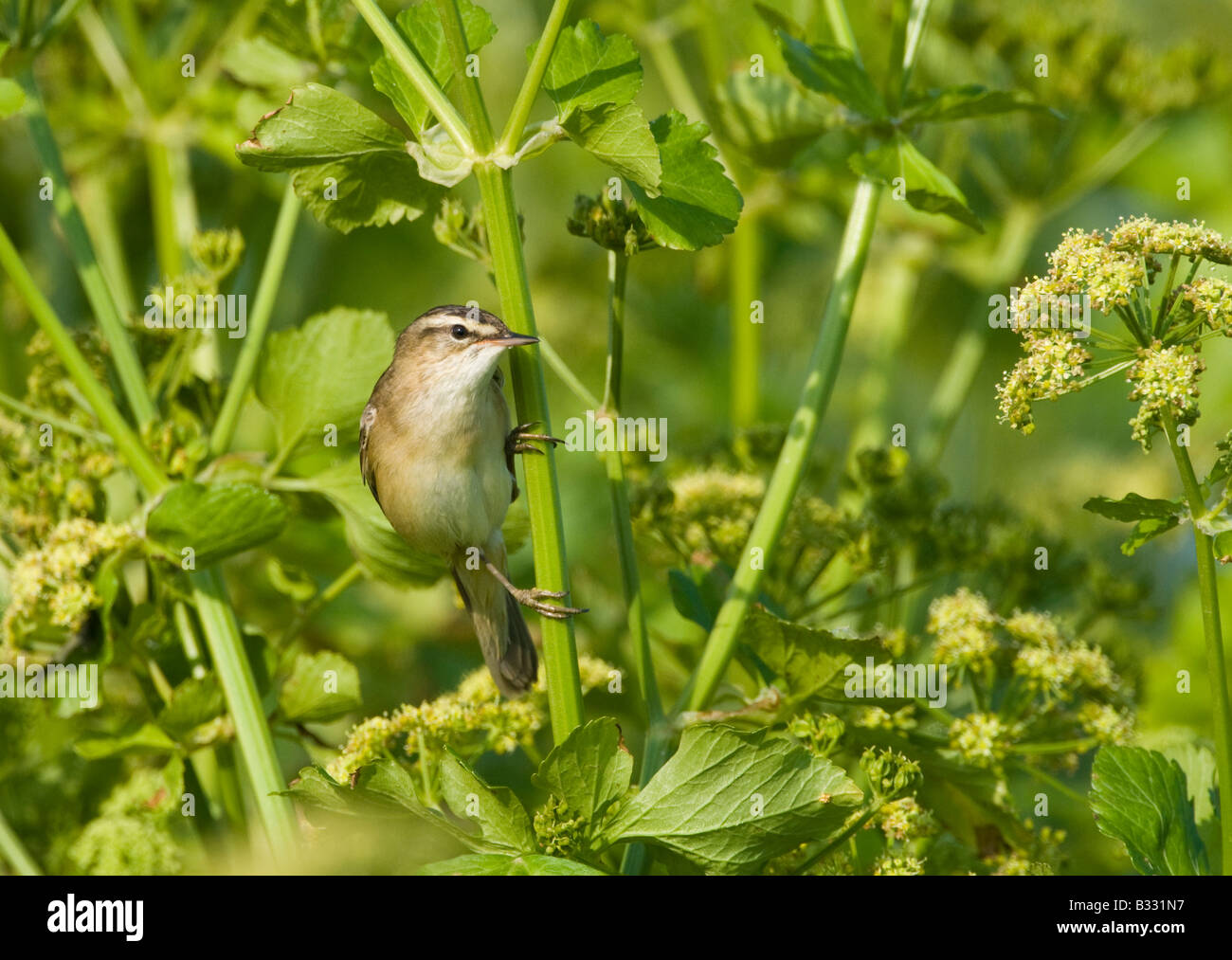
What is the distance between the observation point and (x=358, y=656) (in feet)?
10.9

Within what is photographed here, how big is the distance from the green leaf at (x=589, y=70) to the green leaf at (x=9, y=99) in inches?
33.9

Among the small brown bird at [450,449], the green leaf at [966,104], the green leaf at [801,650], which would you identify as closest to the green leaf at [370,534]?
the small brown bird at [450,449]

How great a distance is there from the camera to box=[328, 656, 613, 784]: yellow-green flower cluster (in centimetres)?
197

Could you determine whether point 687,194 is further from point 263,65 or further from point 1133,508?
point 263,65

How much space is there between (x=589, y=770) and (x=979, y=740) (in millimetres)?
752

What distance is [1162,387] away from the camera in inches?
64.1

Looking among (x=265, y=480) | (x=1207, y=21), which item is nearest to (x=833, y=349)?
(x=265, y=480)

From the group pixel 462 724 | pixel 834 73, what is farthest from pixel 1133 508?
pixel 462 724

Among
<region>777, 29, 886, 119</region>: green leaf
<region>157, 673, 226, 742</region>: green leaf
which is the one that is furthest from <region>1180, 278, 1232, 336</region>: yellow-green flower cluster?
<region>157, 673, 226, 742</region>: green leaf

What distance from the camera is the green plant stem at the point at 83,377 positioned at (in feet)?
6.91

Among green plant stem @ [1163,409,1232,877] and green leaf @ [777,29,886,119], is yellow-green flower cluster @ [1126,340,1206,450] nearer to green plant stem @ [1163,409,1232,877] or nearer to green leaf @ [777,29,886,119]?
green plant stem @ [1163,409,1232,877]

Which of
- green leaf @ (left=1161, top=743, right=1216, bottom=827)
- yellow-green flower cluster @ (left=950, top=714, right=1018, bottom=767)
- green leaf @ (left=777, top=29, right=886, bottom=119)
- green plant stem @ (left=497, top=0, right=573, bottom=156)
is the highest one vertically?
green leaf @ (left=777, top=29, right=886, bottom=119)

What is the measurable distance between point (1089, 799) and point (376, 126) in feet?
4.48

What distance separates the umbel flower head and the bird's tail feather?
1.14 metres
